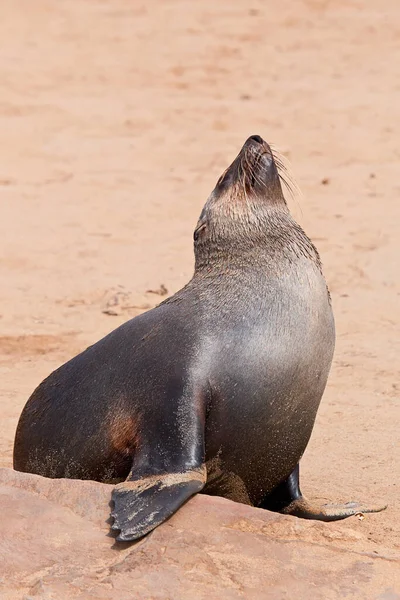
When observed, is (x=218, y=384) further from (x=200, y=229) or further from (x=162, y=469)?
(x=200, y=229)

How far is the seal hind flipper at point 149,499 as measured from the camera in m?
3.77

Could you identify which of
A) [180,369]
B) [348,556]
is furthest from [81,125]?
[348,556]

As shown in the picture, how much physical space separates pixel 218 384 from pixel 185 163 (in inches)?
305

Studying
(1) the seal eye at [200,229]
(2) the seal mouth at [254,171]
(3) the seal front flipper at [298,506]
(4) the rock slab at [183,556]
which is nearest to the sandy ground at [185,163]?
(3) the seal front flipper at [298,506]

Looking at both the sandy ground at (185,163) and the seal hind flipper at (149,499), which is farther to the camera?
the sandy ground at (185,163)

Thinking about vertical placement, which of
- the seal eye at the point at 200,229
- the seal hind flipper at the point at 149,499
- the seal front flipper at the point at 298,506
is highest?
the seal eye at the point at 200,229

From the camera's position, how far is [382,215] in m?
10.1

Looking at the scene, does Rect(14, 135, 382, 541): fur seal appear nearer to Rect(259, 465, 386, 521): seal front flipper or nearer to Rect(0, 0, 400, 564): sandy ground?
Rect(259, 465, 386, 521): seal front flipper

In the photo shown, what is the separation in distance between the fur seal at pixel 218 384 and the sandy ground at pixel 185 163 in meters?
0.61

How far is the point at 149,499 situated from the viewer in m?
3.90

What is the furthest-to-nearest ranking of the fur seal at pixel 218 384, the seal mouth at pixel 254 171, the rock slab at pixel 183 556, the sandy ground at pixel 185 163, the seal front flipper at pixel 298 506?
1. the sandy ground at pixel 185 163
2. the seal mouth at pixel 254 171
3. the seal front flipper at pixel 298 506
4. the fur seal at pixel 218 384
5. the rock slab at pixel 183 556

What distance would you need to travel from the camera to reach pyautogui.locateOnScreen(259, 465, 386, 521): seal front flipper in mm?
4766

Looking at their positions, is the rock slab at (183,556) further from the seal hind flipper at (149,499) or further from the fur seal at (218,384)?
the fur seal at (218,384)

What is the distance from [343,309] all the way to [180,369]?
3975 millimetres
